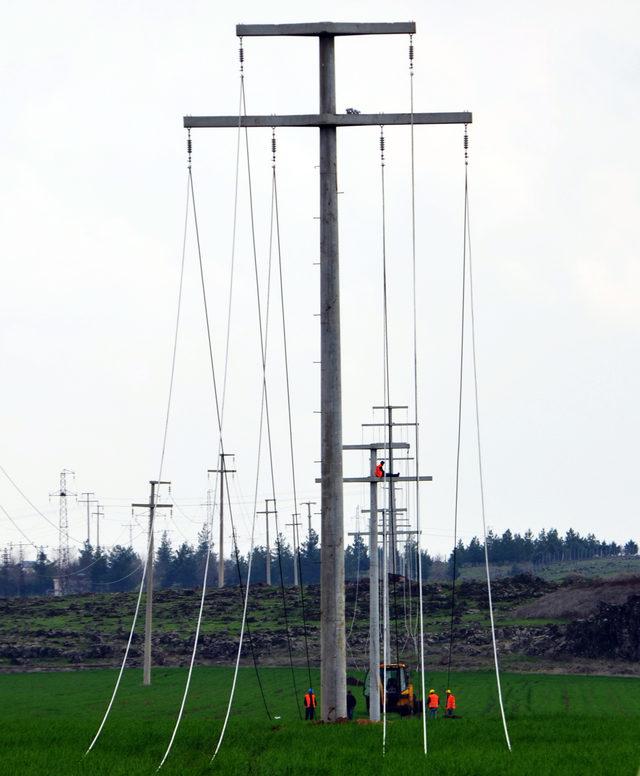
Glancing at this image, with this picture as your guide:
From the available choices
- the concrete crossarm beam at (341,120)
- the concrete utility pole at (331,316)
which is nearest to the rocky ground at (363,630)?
the concrete utility pole at (331,316)

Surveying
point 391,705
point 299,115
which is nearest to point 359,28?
point 299,115

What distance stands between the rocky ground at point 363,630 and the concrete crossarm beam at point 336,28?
5778 centimetres

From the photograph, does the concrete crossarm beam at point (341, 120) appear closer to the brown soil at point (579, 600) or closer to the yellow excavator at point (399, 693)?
the yellow excavator at point (399, 693)

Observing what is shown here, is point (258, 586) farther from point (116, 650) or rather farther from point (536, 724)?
point (536, 724)

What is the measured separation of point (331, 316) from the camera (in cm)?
2570

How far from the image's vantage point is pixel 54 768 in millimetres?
20328

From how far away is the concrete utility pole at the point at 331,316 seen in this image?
25.3m

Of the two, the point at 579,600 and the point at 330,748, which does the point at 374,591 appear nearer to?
the point at 330,748

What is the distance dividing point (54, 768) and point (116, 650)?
85.3m

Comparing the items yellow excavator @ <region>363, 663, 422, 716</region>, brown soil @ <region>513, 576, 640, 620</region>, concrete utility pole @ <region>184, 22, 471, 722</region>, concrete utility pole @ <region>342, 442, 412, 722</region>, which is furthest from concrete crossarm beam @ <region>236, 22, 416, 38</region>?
brown soil @ <region>513, 576, 640, 620</region>

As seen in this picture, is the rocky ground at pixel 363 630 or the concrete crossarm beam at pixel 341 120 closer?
the concrete crossarm beam at pixel 341 120

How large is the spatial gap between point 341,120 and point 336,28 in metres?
1.64

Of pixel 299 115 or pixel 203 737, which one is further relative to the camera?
pixel 299 115

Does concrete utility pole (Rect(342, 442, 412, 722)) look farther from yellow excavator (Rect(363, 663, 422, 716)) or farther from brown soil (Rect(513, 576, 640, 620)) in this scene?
brown soil (Rect(513, 576, 640, 620))
